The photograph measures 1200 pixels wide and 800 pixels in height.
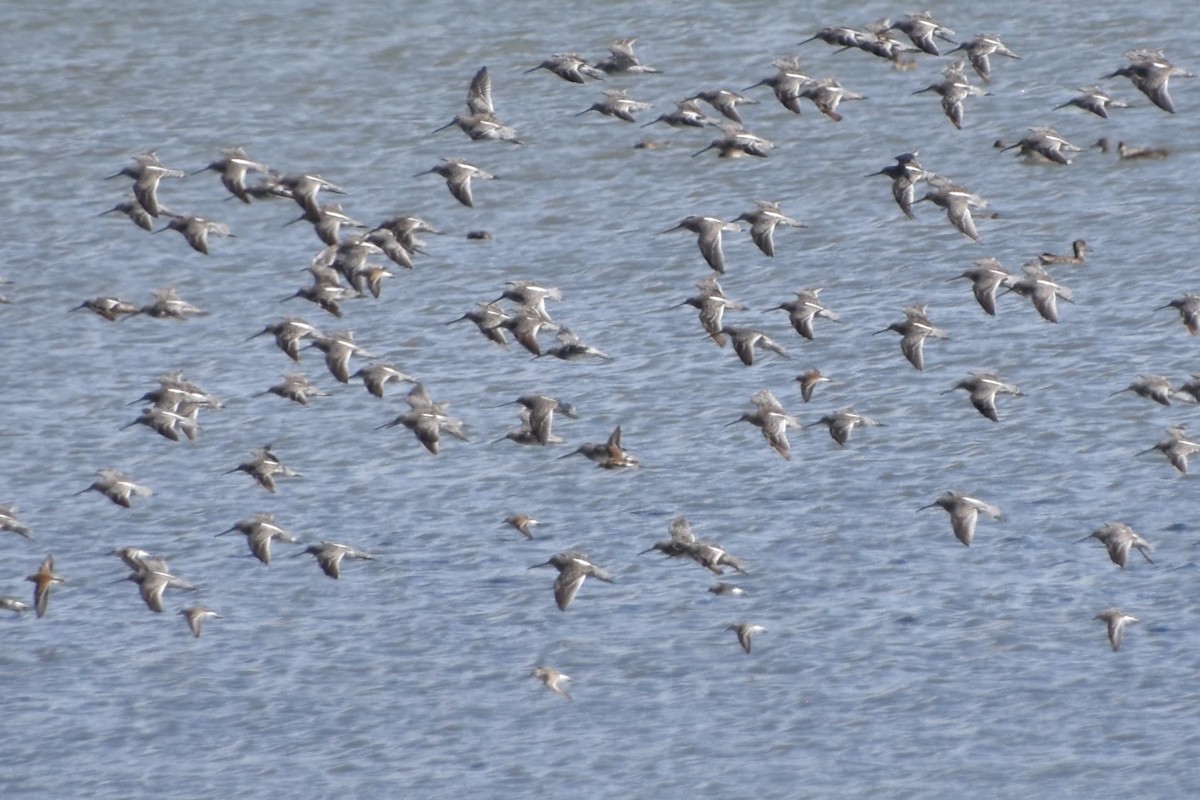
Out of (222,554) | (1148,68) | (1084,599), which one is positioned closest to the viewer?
(1148,68)

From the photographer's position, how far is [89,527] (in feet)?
131

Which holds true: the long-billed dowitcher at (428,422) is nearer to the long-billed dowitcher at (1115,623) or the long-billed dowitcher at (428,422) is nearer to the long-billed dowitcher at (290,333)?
the long-billed dowitcher at (290,333)

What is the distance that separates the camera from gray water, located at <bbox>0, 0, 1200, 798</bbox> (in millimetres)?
33469

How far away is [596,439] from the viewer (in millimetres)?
41406

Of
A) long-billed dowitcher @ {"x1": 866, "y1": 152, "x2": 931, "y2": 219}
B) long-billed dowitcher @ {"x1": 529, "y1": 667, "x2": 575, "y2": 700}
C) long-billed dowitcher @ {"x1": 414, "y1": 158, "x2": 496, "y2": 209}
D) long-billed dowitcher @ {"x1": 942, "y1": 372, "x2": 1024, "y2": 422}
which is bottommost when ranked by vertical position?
long-billed dowitcher @ {"x1": 529, "y1": 667, "x2": 575, "y2": 700}

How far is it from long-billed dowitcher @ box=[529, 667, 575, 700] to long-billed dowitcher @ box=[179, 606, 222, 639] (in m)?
4.40

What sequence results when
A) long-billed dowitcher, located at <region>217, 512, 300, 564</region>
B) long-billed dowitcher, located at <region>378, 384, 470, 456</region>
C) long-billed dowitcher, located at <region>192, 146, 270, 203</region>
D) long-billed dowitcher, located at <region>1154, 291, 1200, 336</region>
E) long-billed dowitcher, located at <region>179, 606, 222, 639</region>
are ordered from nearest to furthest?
long-billed dowitcher, located at <region>378, 384, 470, 456</region> → long-billed dowitcher, located at <region>1154, 291, 1200, 336</region> → long-billed dowitcher, located at <region>192, 146, 270, 203</region> → long-billed dowitcher, located at <region>217, 512, 300, 564</region> → long-billed dowitcher, located at <region>179, 606, 222, 639</region>

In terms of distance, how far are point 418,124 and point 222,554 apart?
685 inches

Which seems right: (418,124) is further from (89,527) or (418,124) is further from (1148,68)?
(1148,68)

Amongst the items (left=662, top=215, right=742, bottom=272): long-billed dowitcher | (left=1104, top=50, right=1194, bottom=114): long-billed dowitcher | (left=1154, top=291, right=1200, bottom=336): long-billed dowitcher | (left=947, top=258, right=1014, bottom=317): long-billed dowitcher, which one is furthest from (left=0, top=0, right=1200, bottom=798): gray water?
(left=1104, top=50, right=1194, bottom=114): long-billed dowitcher

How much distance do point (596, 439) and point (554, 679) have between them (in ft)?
26.8

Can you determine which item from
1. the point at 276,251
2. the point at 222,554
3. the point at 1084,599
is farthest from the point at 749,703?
the point at 276,251

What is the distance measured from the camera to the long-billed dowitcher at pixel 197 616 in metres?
Result: 33.2

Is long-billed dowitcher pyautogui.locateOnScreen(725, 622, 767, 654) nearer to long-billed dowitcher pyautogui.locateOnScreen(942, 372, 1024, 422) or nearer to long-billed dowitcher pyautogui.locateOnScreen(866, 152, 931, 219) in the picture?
long-billed dowitcher pyautogui.locateOnScreen(942, 372, 1024, 422)
